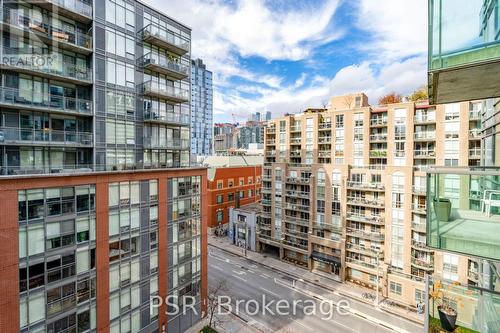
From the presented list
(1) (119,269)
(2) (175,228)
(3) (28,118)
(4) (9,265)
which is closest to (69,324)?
(1) (119,269)

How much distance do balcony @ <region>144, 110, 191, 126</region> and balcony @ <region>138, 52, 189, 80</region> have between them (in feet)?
12.5

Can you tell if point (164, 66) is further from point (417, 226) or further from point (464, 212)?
point (417, 226)

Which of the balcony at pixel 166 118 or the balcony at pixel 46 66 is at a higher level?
the balcony at pixel 46 66

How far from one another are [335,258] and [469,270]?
597 inches

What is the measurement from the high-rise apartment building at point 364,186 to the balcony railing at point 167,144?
2083 cm

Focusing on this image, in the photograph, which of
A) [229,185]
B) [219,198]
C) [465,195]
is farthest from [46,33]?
[229,185]

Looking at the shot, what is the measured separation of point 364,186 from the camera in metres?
35.1

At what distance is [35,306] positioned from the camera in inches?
637

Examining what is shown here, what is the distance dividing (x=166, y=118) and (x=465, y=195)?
23499 millimetres

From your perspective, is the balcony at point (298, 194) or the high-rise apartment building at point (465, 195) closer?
the high-rise apartment building at point (465, 195)

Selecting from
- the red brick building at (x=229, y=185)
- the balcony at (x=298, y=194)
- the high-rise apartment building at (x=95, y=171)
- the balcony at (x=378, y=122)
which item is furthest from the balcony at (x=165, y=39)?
the red brick building at (x=229, y=185)

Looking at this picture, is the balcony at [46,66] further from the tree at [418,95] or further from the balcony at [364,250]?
the tree at [418,95]

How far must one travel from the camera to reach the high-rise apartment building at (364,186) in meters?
30.2

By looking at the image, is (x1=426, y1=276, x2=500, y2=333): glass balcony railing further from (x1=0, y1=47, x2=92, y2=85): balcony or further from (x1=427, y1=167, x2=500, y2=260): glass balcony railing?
(x1=0, y1=47, x2=92, y2=85): balcony
